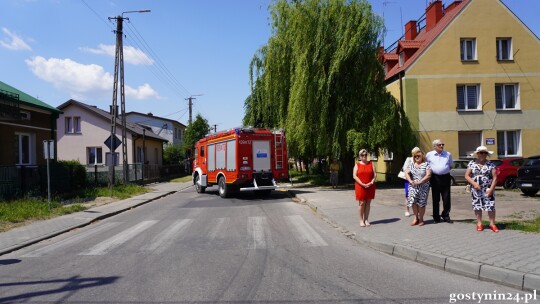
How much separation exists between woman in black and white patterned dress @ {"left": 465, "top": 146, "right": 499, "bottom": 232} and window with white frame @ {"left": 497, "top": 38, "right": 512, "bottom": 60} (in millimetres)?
20366

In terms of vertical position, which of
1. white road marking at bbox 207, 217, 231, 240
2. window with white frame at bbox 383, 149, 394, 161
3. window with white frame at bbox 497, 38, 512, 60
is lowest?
white road marking at bbox 207, 217, 231, 240

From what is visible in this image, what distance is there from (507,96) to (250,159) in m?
16.5

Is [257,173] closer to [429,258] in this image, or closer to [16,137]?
[16,137]

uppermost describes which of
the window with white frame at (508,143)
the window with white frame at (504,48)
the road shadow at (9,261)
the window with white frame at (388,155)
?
the window with white frame at (504,48)

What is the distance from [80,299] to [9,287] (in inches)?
55.9

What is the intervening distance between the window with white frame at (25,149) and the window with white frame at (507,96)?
24.8 m

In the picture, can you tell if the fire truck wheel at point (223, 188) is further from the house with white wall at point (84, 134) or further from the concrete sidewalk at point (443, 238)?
the house with white wall at point (84, 134)

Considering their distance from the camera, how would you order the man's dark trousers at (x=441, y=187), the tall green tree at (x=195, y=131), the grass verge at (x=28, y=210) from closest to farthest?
the man's dark trousers at (x=441, y=187) → the grass verge at (x=28, y=210) → the tall green tree at (x=195, y=131)

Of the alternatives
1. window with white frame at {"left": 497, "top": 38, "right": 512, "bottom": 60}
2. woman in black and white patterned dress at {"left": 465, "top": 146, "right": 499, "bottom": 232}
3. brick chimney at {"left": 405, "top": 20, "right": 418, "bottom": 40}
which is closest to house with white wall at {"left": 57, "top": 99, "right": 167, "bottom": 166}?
brick chimney at {"left": 405, "top": 20, "right": 418, "bottom": 40}

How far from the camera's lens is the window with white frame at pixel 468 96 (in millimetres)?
25781

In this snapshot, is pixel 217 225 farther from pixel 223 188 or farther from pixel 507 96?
pixel 507 96

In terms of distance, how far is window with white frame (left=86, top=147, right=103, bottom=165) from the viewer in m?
37.6

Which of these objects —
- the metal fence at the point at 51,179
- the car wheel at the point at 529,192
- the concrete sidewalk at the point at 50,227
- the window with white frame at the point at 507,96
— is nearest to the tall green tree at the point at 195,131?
the metal fence at the point at 51,179

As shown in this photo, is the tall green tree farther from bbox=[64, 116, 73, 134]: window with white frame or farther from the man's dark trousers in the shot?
the man's dark trousers
